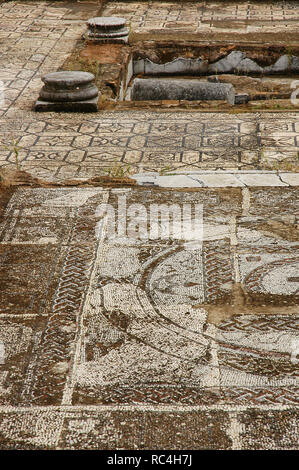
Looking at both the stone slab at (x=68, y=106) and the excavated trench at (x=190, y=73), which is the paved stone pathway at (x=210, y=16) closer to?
the excavated trench at (x=190, y=73)

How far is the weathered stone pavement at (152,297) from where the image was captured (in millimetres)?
2777

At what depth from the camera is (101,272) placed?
152 inches

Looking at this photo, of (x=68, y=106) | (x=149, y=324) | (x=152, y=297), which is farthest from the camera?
(x=68, y=106)

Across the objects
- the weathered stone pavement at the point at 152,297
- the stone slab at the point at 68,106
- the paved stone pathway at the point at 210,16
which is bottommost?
the paved stone pathway at the point at 210,16

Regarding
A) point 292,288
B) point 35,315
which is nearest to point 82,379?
point 35,315

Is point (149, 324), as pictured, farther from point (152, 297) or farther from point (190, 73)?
point (190, 73)

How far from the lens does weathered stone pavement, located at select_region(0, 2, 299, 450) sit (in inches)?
109

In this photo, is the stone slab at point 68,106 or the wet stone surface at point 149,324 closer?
the wet stone surface at point 149,324

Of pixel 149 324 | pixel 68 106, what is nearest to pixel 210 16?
pixel 68 106

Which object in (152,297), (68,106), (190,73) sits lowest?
(190,73)

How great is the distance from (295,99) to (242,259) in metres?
3.92

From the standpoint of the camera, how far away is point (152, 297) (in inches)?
143

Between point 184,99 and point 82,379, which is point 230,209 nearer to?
point 82,379

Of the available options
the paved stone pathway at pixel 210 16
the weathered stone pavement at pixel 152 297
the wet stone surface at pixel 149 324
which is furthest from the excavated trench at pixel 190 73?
the wet stone surface at pixel 149 324
